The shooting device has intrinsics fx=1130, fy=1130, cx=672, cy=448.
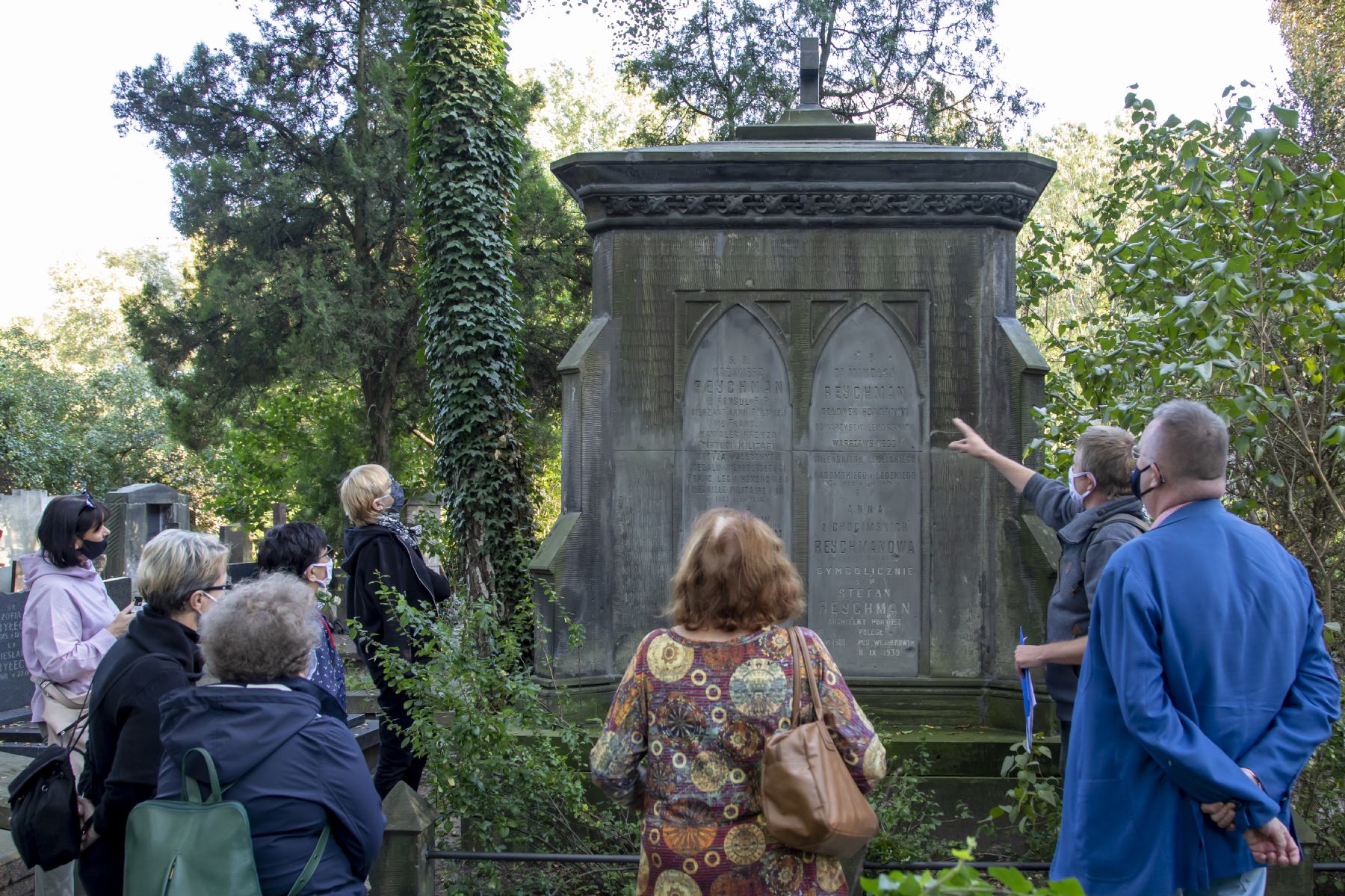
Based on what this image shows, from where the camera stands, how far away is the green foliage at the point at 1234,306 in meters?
4.78

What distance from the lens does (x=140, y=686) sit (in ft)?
10.9

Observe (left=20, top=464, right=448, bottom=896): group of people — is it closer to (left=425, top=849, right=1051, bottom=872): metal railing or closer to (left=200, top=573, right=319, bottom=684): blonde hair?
(left=200, top=573, right=319, bottom=684): blonde hair

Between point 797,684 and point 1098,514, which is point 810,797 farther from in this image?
point 1098,514

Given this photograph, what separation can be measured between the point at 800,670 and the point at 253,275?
61.9ft

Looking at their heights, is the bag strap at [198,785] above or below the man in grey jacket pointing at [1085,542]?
below

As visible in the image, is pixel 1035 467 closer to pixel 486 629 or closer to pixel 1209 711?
pixel 486 629

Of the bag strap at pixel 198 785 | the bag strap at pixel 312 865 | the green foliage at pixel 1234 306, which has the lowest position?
the bag strap at pixel 312 865

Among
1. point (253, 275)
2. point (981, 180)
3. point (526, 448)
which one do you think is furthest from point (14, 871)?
point (253, 275)

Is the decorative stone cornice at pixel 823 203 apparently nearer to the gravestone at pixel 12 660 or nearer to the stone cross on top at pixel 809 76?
the stone cross on top at pixel 809 76

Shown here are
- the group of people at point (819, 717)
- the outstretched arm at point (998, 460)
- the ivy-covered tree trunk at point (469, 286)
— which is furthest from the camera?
the ivy-covered tree trunk at point (469, 286)

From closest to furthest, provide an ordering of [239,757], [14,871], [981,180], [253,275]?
[239,757] → [14,871] → [981,180] → [253,275]

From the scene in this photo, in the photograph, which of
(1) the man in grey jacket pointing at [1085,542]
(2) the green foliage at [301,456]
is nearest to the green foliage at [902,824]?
(1) the man in grey jacket pointing at [1085,542]

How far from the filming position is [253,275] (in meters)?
19.8

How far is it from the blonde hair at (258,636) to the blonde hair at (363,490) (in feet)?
9.60
